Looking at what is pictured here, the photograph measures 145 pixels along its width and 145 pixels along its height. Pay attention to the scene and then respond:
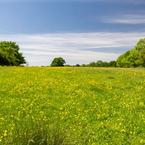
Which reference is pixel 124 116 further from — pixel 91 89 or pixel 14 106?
pixel 91 89

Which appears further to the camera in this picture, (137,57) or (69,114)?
(137,57)

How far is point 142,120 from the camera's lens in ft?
74.2

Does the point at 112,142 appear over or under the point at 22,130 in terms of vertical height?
under

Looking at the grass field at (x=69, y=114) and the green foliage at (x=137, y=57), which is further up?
the green foliage at (x=137, y=57)

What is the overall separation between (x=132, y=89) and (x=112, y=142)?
20.7 metres

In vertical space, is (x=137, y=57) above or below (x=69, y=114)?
above

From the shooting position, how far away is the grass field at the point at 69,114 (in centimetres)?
1184

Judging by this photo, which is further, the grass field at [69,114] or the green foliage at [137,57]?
the green foliage at [137,57]

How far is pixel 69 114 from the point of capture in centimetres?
2353

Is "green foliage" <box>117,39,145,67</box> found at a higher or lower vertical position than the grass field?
higher

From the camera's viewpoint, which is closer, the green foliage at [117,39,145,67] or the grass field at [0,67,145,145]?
the grass field at [0,67,145,145]

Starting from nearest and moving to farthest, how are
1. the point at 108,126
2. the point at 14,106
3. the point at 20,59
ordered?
the point at 108,126 < the point at 14,106 < the point at 20,59

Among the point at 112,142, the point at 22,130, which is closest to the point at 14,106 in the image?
the point at 112,142

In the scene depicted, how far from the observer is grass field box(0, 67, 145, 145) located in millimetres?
11844
